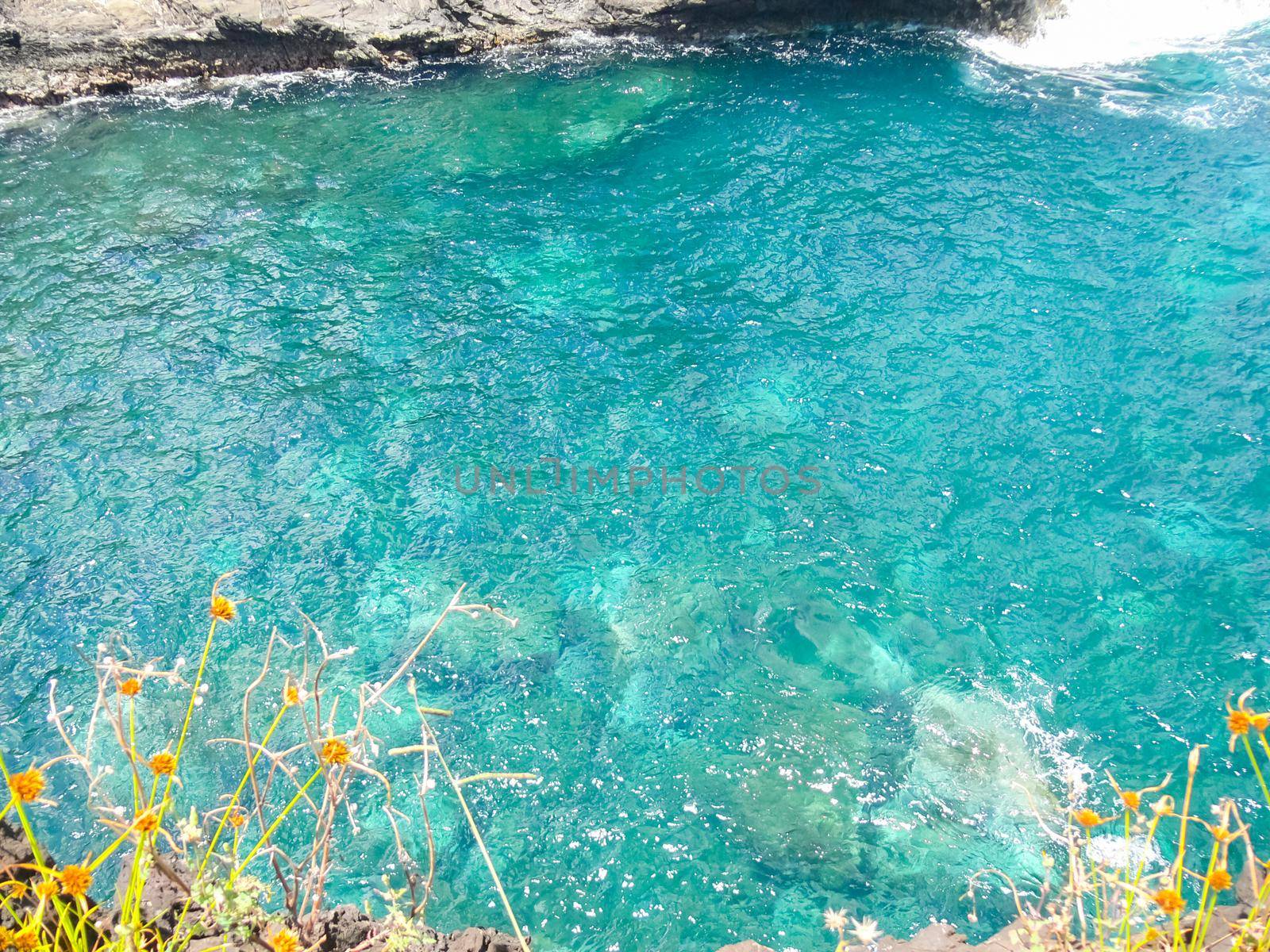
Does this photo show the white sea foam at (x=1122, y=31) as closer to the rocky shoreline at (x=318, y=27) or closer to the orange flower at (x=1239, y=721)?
the rocky shoreline at (x=318, y=27)

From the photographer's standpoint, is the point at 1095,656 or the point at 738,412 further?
the point at 738,412

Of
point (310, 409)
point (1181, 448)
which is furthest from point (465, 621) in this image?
point (1181, 448)

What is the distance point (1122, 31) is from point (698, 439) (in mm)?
8277

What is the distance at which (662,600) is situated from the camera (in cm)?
523

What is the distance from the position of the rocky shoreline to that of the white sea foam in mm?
322

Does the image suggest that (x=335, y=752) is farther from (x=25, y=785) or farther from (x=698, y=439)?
(x=698, y=439)

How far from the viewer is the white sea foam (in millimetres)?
9828

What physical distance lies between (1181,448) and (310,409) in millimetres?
5922

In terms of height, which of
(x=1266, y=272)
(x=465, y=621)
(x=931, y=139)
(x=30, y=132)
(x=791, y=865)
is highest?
(x=30, y=132)

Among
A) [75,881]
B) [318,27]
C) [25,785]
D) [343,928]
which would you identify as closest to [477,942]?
[343,928]

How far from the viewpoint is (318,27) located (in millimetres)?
10328

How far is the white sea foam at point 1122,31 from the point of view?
387 inches

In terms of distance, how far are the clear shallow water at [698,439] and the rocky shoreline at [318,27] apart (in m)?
0.91

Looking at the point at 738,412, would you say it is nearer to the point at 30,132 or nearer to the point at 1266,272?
the point at 1266,272
